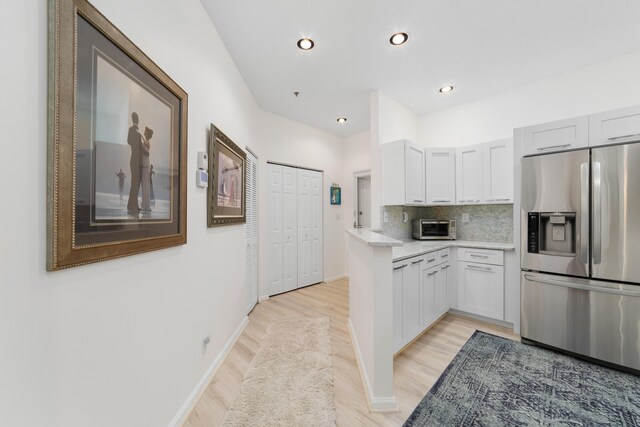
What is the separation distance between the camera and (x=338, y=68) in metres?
2.61

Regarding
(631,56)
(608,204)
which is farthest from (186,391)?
(631,56)

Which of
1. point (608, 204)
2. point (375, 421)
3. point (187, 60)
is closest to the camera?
point (375, 421)

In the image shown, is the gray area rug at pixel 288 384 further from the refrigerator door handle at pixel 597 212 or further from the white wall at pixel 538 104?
the white wall at pixel 538 104

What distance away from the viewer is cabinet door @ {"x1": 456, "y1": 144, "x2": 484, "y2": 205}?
122 inches

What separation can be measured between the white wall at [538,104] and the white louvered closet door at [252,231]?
108 inches

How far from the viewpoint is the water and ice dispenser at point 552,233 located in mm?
2156

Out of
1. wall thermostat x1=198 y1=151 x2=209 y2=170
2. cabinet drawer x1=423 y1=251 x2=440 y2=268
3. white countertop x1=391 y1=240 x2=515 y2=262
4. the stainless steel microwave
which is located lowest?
cabinet drawer x1=423 y1=251 x2=440 y2=268

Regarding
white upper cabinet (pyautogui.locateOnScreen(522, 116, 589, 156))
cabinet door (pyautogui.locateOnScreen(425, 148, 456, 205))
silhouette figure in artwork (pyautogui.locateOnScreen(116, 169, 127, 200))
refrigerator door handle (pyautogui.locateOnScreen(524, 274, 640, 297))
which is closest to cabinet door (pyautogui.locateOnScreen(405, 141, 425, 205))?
cabinet door (pyautogui.locateOnScreen(425, 148, 456, 205))

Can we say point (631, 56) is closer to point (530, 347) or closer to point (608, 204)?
point (608, 204)

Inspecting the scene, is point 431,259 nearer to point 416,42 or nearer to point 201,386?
point 416,42

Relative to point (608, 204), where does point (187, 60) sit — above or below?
above

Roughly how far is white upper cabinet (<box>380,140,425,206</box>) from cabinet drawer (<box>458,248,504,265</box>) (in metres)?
0.84

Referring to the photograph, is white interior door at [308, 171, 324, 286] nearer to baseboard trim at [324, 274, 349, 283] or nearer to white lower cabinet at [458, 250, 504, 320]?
baseboard trim at [324, 274, 349, 283]

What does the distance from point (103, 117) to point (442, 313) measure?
3.44 m
